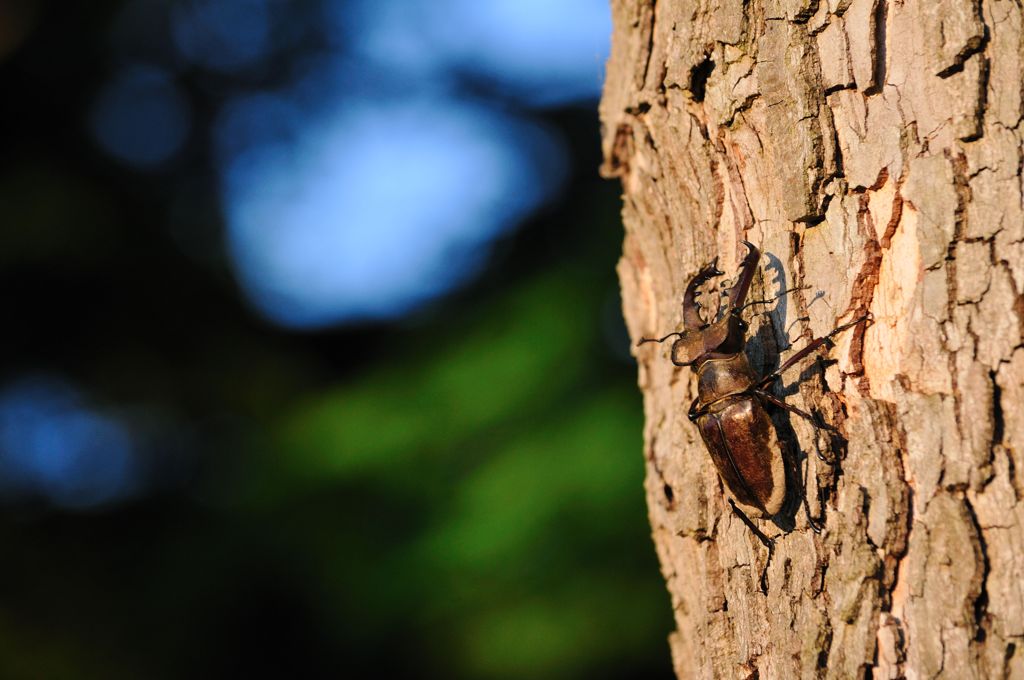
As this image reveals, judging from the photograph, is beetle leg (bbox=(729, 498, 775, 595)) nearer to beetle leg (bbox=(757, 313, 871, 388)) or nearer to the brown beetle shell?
the brown beetle shell

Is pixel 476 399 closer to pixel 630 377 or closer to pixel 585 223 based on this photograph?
pixel 630 377

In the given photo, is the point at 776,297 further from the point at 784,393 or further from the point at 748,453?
the point at 748,453

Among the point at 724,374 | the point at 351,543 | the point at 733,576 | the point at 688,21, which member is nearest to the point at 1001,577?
the point at 733,576

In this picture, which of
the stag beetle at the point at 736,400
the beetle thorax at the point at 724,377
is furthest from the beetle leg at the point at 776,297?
the beetle thorax at the point at 724,377

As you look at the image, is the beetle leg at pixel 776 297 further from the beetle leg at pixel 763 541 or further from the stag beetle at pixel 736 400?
the beetle leg at pixel 763 541

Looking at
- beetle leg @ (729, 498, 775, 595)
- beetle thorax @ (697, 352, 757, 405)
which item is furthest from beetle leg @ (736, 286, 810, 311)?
beetle leg @ (729, 498, 775, 595)
